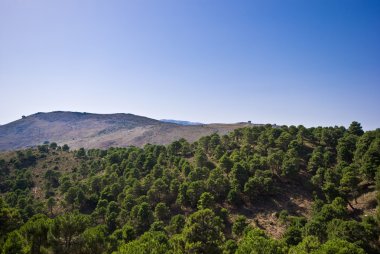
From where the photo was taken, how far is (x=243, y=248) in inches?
1428

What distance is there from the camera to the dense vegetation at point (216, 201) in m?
44.3

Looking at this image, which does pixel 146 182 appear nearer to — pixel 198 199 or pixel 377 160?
pixel 198 199

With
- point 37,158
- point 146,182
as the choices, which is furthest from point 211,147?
point 37,158

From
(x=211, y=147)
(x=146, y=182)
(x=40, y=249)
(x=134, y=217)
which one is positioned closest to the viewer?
(x=40, y=249)

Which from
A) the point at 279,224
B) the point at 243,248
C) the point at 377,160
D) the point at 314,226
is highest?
the point at 377,160

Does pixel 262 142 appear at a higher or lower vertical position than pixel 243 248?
higher

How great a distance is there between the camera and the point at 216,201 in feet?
291

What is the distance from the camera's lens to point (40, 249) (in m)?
43.3

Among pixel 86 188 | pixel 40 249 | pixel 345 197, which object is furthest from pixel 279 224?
pixel 86 188

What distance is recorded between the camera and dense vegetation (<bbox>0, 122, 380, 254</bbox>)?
44.3m

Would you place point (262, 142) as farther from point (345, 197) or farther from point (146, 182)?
point (146, 182)

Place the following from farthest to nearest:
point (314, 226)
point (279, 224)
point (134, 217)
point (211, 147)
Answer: point (211, 147)
point (134, 217)
point (279, 224)
point (314, 226)

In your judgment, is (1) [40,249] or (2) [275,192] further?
(2) [275,192]

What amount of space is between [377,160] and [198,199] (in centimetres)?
5482
